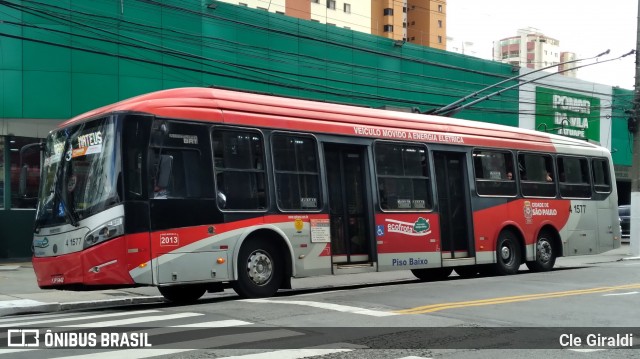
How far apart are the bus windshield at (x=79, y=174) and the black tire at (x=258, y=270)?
240cm

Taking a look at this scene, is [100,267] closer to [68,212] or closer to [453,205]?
[68,212]

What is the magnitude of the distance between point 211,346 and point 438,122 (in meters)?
9.98

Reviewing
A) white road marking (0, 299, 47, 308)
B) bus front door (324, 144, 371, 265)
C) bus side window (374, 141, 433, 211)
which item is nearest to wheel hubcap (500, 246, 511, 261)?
bus side window (374, 141, 433, 211)

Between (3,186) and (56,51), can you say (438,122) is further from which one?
(3,186)

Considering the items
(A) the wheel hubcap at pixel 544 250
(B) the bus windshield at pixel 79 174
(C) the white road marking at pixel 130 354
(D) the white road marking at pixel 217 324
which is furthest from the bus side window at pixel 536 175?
(C) the white road marking at pixel 130 354

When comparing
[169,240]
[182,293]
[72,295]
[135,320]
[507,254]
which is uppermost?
[169,240]

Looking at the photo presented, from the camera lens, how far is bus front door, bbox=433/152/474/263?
1570 cm

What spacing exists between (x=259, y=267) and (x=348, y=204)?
246cm

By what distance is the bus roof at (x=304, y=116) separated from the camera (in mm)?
11320

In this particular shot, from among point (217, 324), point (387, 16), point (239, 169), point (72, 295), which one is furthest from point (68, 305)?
point (387, 16)

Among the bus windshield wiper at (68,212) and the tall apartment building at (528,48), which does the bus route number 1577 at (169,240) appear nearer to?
the bus windshield wiper at (68,212)

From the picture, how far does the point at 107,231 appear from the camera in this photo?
1047cm

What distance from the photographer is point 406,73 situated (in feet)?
112

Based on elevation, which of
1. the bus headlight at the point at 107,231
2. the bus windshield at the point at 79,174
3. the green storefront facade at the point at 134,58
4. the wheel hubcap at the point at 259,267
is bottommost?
the wheel hubcap at the point at 259,267
